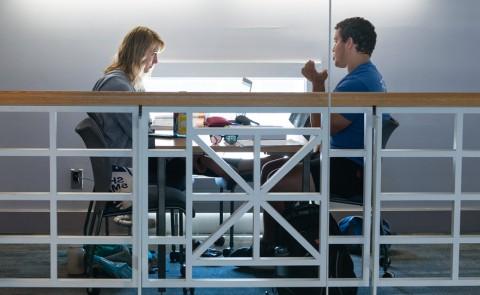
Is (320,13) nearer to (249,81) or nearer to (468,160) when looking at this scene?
(249,81)

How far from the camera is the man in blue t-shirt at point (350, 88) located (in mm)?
3205

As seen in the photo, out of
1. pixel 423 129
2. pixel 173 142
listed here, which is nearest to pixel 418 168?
pixel 423 129

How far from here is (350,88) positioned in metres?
3.24

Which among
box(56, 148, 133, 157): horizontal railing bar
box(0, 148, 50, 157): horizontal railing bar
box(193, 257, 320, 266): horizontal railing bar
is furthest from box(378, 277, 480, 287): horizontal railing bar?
box(0, 148, 50, 157): horizontal railing bar

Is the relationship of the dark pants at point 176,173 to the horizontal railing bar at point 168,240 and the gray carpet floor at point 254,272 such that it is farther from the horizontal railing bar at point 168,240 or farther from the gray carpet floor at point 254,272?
the horizontal railing bar at point 168,240

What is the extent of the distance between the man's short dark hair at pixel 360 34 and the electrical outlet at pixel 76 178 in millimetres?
2209

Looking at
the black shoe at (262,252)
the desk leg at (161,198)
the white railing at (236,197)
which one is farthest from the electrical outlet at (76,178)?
the white railing at (236,197)

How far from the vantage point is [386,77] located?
4.93 m

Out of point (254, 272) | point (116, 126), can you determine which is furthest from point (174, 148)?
point (254, 272)

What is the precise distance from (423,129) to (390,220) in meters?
0.67

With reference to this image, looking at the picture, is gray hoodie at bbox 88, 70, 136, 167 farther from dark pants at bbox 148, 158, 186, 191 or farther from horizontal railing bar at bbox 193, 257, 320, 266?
horizontal railing bar at bbox 193, 257, 320, 266

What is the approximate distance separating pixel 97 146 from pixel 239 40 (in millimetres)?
2009

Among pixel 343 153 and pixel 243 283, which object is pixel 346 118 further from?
pixel 243 283

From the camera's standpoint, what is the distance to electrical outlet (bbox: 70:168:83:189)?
192 inches
